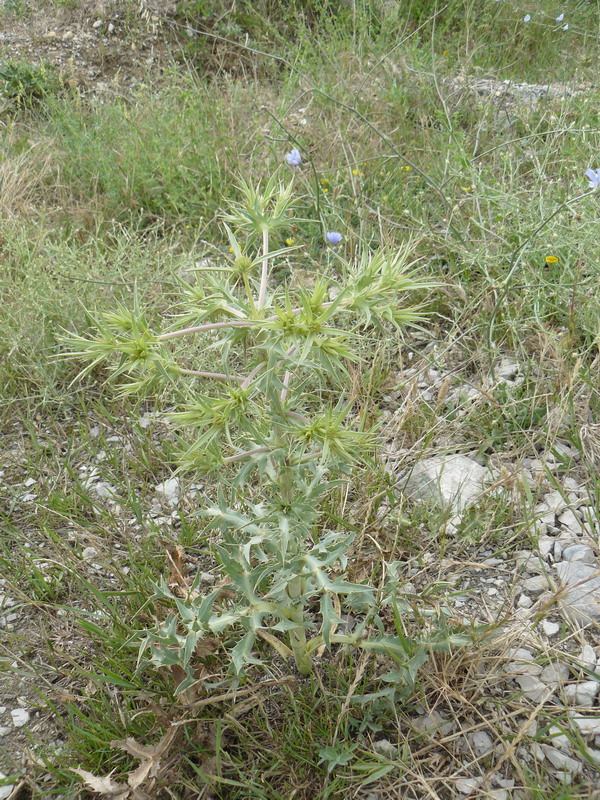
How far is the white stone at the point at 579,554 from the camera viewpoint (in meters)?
1.93

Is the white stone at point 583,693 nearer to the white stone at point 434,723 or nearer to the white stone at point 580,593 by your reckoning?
the white stone at point 580,593

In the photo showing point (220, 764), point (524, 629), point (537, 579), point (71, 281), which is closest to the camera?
point (220, 764)

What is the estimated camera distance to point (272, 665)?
6.00ft

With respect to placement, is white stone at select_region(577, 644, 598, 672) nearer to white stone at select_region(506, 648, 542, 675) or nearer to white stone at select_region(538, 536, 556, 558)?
white stone at select_region(506, 648, 542, 675)

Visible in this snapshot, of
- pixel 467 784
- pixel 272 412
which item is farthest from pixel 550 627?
pixel 272 412

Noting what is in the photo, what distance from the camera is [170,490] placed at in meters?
2.40

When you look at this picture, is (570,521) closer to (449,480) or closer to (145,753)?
(449,480)

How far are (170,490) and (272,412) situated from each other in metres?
1.19

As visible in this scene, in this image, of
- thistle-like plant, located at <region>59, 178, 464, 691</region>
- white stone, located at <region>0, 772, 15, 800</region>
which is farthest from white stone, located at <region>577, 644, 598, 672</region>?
white stone, located at <region>0, 772, 15, 800</region>

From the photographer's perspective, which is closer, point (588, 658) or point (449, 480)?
point (588, 658)

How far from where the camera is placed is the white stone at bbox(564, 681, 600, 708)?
1645 millimetres

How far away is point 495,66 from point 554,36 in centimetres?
53

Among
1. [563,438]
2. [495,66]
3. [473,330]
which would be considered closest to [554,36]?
[495,66]

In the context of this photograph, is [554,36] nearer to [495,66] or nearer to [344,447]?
[495,66]
